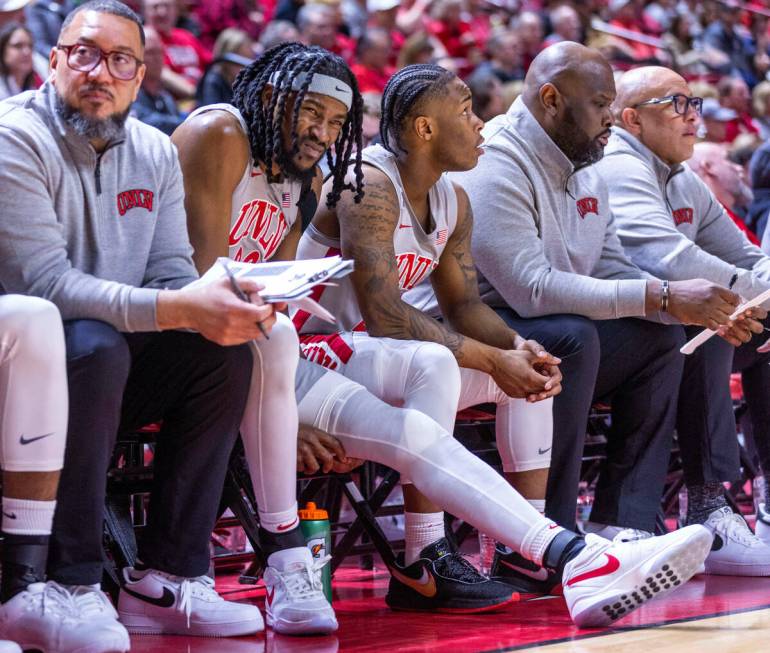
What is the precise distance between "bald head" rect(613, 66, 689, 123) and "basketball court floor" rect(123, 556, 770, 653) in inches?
66.9

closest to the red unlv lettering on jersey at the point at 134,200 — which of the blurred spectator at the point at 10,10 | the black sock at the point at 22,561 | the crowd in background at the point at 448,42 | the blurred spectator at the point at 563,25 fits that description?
the black sock at the point at 22,561

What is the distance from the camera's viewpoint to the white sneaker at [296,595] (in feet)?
8.66

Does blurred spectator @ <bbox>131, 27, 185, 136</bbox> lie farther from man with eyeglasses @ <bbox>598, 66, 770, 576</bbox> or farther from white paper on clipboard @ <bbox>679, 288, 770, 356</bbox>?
white paper on clipboard @ <bbox>679, 288, 770, 356</bbox>

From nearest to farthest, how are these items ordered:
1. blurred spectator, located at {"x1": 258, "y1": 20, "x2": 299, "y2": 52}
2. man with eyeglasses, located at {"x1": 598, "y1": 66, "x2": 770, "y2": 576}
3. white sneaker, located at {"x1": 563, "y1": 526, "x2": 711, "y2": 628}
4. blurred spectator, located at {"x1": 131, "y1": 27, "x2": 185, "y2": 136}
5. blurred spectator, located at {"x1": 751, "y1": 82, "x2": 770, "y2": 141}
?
Result: white sneaker, located at {"x1": 563, "y1": 526, "x2": 711, "y2": 628}, man with eyeglasses, located at {"x1": 598, "y1": 66, "x2": 770, "y2": 576}, blurred spectator, located at {"x1": 131, "y1": 27, "x2": 185, "y2": 136}, blurred spectator, located at {"x1": 258, "y1": 20, "x2": 299, "y2": 52}, blurred spectator, located at {"x1": 751, "y1": 82, "x2": 770, "y2": 141}

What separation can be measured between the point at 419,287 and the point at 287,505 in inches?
46.0

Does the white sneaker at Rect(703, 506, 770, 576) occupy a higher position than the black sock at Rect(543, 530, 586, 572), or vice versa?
the black sock at Rect(543, 530, 586, 572)

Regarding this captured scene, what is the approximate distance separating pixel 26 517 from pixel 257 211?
1.08 m

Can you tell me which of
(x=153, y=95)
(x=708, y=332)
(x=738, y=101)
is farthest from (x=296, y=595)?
(x=738, y=101)

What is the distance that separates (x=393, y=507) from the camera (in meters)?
3.76

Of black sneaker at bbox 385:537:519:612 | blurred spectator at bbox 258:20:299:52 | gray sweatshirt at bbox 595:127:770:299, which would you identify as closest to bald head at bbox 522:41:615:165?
gray sweatshirt at bbox 595:127:770:299

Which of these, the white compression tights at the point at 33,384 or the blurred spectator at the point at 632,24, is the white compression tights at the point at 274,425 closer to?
the white compression tights at the point at 33,384

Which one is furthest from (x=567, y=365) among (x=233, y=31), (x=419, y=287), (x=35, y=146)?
(x=233, y=31)

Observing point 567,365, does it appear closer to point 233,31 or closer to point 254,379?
point 254,379

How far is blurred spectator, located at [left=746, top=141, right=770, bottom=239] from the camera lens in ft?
18.0
